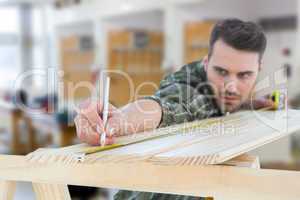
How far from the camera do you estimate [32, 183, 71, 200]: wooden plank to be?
0.42 meters

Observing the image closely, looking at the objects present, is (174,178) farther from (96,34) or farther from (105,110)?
(96,34)

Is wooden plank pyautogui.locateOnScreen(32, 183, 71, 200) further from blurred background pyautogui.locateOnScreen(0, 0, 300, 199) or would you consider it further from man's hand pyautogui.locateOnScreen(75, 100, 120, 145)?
blurred background pyautogui.locateOnScreen(0, 0, 300, 199)

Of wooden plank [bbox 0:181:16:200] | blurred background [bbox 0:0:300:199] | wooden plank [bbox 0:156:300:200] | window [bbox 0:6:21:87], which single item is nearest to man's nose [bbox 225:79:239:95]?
wooden plank [bbox 0:156:300:200]

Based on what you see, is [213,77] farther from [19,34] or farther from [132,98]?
[19,34]

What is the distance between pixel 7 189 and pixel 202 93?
10.2 inches

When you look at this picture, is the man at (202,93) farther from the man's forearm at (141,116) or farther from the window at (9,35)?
the window at (9,35)

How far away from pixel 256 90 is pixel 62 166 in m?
0.25

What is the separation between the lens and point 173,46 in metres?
3.05

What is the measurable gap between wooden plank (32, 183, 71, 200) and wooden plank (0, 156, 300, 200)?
2 cm

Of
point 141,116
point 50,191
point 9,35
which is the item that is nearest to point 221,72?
point 141,116

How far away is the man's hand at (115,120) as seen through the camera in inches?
15.8

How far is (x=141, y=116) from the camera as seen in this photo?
0.42m

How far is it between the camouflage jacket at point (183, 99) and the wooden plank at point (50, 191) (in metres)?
0.07

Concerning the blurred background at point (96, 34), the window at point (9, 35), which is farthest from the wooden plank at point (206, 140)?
the window at point (9, 35)
